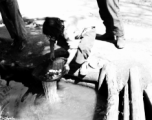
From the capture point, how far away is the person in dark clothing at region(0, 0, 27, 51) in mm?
4211

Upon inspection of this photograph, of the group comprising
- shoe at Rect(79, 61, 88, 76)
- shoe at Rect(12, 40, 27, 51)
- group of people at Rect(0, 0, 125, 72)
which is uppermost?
group of people at Rect(0, 0, 125, 72)

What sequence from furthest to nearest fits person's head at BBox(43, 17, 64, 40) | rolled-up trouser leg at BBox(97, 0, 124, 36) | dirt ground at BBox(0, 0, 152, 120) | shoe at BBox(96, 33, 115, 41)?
shoe at BBox(96, 33, 115, 41)
rolled-up trouser leg at BBox(97, 0, 124, 36)
dirt ground at BBox(0, 0, 152, 120)
person's head at BBox(43, 17, 64, 40)

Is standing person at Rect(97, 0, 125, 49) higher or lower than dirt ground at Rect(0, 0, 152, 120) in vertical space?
higher

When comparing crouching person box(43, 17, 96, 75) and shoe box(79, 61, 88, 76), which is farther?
shoe box(79, 61, 88, 76)

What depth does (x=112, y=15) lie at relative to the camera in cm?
406

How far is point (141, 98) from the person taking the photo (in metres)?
3.07

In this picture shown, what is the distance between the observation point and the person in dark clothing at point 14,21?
4.21 metres

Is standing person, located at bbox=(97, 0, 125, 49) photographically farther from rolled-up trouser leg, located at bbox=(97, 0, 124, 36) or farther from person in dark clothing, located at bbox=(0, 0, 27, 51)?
person in dark clothing, located at bbox=(0, 0, 27, 51)

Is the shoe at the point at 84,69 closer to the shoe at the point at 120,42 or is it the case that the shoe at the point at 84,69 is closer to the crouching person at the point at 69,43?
the crouching person at the point at 69,43

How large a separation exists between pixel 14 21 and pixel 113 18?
1895mm

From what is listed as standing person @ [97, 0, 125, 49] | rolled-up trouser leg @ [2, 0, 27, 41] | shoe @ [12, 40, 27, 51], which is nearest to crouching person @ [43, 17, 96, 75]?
standing person @ [97, 0, 125, 49]

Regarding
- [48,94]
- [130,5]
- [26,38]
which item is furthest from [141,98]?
[130,5]

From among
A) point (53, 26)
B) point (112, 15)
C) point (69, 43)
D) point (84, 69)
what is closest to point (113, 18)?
point (112, 15)

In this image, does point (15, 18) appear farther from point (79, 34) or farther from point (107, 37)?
point (107, 37)
